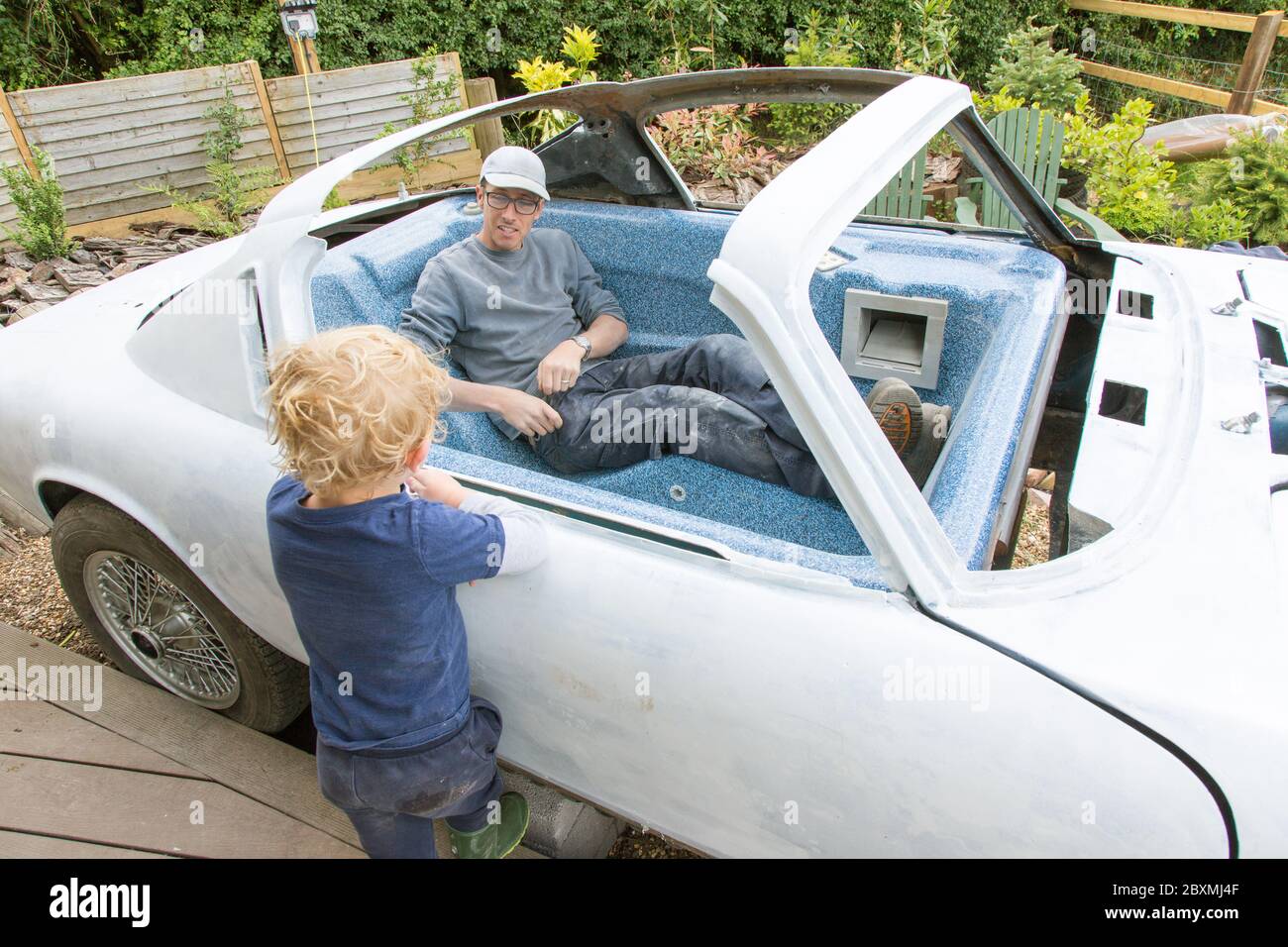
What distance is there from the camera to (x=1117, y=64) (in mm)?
10305

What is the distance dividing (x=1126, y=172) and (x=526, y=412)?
15.2ft

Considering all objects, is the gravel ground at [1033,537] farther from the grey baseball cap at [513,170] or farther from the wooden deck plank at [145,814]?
the wooden deck plank at [145,814]

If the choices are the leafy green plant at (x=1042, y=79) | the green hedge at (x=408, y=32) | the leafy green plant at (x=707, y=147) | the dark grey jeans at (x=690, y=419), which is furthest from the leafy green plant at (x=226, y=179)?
the leafy green plant at (x=1042, y=79)

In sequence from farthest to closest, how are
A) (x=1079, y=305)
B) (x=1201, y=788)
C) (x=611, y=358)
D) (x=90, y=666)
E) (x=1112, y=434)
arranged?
1. (x=611, y=358)
2. (x=90, y=666)
3. (x=1079, y=305)
4. (x=1112, y=434)
5. (x=1201, y=788)

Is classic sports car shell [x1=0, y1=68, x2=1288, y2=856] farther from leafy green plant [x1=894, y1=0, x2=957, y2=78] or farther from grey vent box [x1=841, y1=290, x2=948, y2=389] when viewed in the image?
leafy green plant [x1=894, y1=0, x2=957, y2=78]

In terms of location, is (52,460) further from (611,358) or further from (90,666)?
(611,358)

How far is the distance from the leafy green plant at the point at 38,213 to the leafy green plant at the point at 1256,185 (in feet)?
22.5

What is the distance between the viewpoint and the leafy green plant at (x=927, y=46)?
7.72 metres

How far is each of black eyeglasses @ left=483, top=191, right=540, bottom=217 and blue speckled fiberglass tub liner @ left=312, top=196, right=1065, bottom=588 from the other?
1.07ft

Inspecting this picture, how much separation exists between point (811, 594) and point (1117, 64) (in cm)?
1194

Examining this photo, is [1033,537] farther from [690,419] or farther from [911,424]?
[690,419]

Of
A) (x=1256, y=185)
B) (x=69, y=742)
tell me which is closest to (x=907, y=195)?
(x=1256, y=185)

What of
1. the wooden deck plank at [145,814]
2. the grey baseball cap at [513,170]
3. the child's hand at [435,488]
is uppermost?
the grey baseball cap at [513,170]
